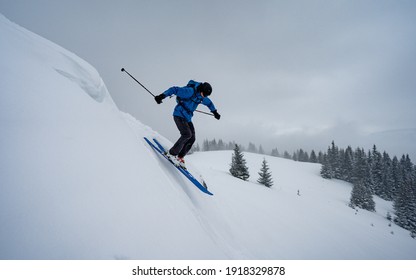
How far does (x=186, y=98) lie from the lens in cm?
596

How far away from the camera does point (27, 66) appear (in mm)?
3170

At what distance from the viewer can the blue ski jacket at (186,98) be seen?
592cm

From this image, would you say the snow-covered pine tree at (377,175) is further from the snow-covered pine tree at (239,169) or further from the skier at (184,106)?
the skier at (184,106)

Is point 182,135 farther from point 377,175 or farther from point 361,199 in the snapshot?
point 377,175

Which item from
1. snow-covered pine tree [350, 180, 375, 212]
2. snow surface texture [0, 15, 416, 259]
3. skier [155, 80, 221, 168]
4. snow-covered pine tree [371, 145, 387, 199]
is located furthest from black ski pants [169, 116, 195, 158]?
snow-covered pine tree [371, 145, 387, 199]

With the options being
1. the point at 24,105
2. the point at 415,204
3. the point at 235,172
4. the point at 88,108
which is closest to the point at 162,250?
the point at 24,105

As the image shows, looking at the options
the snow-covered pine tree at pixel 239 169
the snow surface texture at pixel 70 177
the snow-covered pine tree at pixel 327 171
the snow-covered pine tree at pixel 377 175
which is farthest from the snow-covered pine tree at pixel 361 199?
the snow surface texture at pixel 70 177

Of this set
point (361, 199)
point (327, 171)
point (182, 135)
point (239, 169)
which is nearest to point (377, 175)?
point (327, 171)

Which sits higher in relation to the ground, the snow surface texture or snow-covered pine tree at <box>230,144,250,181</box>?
snow-covered pine tree at <box>230,144,250,181</box>

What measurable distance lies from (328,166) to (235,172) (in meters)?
46.6

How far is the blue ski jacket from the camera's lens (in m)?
5.92

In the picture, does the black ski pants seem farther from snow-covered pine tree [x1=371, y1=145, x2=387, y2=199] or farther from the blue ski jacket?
snow-covered pine tree [x1=371, y1=145, x2=387, y2=199]

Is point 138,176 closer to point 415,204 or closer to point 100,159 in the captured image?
point 100,159

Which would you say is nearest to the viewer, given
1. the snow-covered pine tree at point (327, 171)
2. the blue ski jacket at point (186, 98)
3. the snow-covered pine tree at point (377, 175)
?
the blue ski jacket at point (186, 98)
